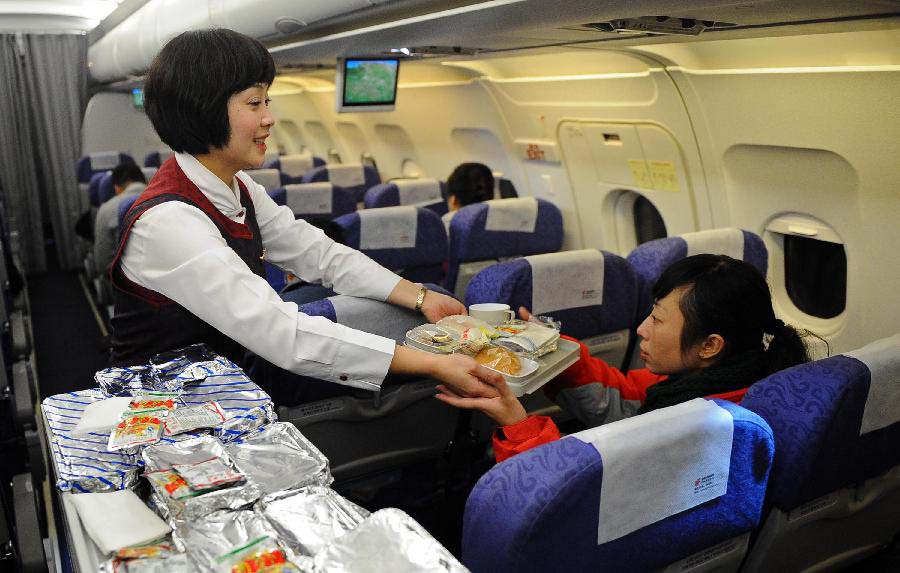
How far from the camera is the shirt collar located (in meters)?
1.98

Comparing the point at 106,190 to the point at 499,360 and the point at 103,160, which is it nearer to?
the point at 103,160

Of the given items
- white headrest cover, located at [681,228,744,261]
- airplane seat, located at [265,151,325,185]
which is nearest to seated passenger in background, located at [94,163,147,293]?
airplane seat, located at [265,151,325,185]

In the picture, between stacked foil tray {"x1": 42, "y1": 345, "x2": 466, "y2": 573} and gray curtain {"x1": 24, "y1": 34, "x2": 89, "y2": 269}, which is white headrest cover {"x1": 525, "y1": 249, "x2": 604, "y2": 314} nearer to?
stacked foil tray {"x1": 42, "y1": 345, "x2": 466, "y2": 573}

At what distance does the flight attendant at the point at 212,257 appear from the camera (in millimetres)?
1805

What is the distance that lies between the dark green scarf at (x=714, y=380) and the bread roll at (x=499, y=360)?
1.23 feet

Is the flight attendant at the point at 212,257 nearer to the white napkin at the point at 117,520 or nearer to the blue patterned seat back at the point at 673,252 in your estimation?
the white napkin at the point at 117,520

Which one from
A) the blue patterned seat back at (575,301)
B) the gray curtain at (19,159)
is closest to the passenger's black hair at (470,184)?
the blue patterned seat back at (575,301)

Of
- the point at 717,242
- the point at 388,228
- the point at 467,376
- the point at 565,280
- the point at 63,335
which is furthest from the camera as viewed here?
the point at 63,335

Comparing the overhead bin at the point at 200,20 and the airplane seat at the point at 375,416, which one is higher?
the overhead bin at the point at 200,20

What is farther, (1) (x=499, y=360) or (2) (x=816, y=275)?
(2) (x=816, y=275)

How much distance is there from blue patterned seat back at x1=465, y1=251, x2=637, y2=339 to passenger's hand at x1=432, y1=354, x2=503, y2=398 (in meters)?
0.85

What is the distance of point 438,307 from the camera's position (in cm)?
237

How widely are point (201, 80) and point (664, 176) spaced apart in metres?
3.37

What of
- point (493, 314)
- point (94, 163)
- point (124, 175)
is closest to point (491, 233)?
point (493, 314)
